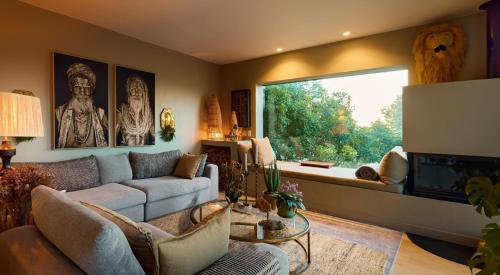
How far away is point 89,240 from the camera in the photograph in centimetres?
85

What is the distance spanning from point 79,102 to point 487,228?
3.95 metres

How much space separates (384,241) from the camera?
267 centimetres

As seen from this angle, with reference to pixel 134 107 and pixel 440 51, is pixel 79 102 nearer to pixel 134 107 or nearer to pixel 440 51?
pixel 134 107

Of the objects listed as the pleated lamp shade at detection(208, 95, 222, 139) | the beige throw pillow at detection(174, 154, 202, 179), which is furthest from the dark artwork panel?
the beige throw pillow at detection(174, 154, 202, 179)

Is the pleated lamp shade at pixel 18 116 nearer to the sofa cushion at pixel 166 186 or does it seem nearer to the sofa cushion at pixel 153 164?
the sofa cushion at pixel 166 186

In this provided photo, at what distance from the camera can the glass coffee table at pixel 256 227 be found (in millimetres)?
1905

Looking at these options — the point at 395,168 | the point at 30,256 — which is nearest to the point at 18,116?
the point at 30,256

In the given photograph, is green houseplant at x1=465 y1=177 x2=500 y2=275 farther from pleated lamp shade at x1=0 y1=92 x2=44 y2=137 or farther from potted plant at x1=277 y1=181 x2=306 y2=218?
pleated lamp shade at x1=0 y1=92 x2=44 y2=137

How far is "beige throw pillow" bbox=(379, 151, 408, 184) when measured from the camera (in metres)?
2.93

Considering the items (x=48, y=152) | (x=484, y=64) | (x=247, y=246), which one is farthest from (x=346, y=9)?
(x=48, y=152)

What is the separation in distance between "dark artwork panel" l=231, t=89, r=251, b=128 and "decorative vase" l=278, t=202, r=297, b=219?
9.51 feet

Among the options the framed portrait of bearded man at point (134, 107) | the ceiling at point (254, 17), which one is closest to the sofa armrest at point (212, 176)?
the framed portrait of bearded man at point (134, 107)

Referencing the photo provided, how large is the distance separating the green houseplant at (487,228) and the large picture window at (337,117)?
119 inches

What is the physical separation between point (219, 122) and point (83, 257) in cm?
415
